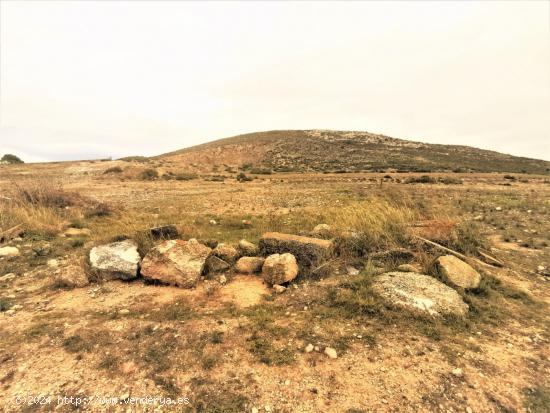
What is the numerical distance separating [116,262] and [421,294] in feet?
16.8

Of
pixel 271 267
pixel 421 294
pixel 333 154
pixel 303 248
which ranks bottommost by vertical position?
pixel 421 294

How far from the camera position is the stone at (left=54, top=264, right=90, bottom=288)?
546 cm

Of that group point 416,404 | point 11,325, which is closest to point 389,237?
point 416,404

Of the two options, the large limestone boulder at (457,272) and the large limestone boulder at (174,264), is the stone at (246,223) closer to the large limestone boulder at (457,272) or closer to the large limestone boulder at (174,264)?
the large limestone boulder at (174,264)

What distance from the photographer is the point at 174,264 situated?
5.39 metres

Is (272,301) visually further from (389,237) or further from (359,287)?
(389,237)

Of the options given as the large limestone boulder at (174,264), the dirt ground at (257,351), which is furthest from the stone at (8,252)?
the large limestone boulder at (174,264)

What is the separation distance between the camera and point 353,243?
6.10 metres

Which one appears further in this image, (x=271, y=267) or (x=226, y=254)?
(x=226, y=254)

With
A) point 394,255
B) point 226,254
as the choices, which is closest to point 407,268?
point 394,255

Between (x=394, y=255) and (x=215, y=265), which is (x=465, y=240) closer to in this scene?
(x=394, y=255)

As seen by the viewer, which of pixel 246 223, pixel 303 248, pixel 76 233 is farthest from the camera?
pixel 246 223

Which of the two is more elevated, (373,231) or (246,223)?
(373,231)

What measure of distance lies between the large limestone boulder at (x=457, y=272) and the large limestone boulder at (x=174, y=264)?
13.2 ft
